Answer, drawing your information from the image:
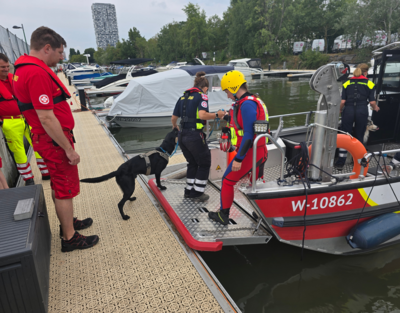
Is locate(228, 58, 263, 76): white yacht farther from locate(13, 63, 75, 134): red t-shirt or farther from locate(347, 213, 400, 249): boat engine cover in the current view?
locate(13, 63, 75, 134): red t-shirt

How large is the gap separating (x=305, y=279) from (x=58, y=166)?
298 centimetres

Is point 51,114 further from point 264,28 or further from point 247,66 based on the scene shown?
point 264,28

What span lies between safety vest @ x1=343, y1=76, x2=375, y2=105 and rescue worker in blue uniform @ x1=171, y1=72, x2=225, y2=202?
2.50m

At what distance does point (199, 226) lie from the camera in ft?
9.99

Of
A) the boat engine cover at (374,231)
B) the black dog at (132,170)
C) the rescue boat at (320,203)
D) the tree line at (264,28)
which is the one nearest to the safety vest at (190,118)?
the black dog at (132,170)

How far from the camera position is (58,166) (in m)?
2.44

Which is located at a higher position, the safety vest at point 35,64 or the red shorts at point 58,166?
the safety vest at point 35,64

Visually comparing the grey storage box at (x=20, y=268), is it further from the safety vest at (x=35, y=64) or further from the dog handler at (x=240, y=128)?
the dog handler at (x=240, y=128)

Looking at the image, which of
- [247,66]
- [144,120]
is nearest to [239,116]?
[144,120]

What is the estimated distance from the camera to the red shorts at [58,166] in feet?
7.73

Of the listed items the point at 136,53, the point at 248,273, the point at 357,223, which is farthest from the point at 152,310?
the point at 136,53

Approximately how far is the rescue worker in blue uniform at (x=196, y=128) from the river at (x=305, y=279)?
100 centimetres

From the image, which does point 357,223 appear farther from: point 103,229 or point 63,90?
point 63,90

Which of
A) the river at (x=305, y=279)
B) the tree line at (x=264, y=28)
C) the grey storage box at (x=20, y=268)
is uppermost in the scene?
the tree line at (x=264, y=28)
